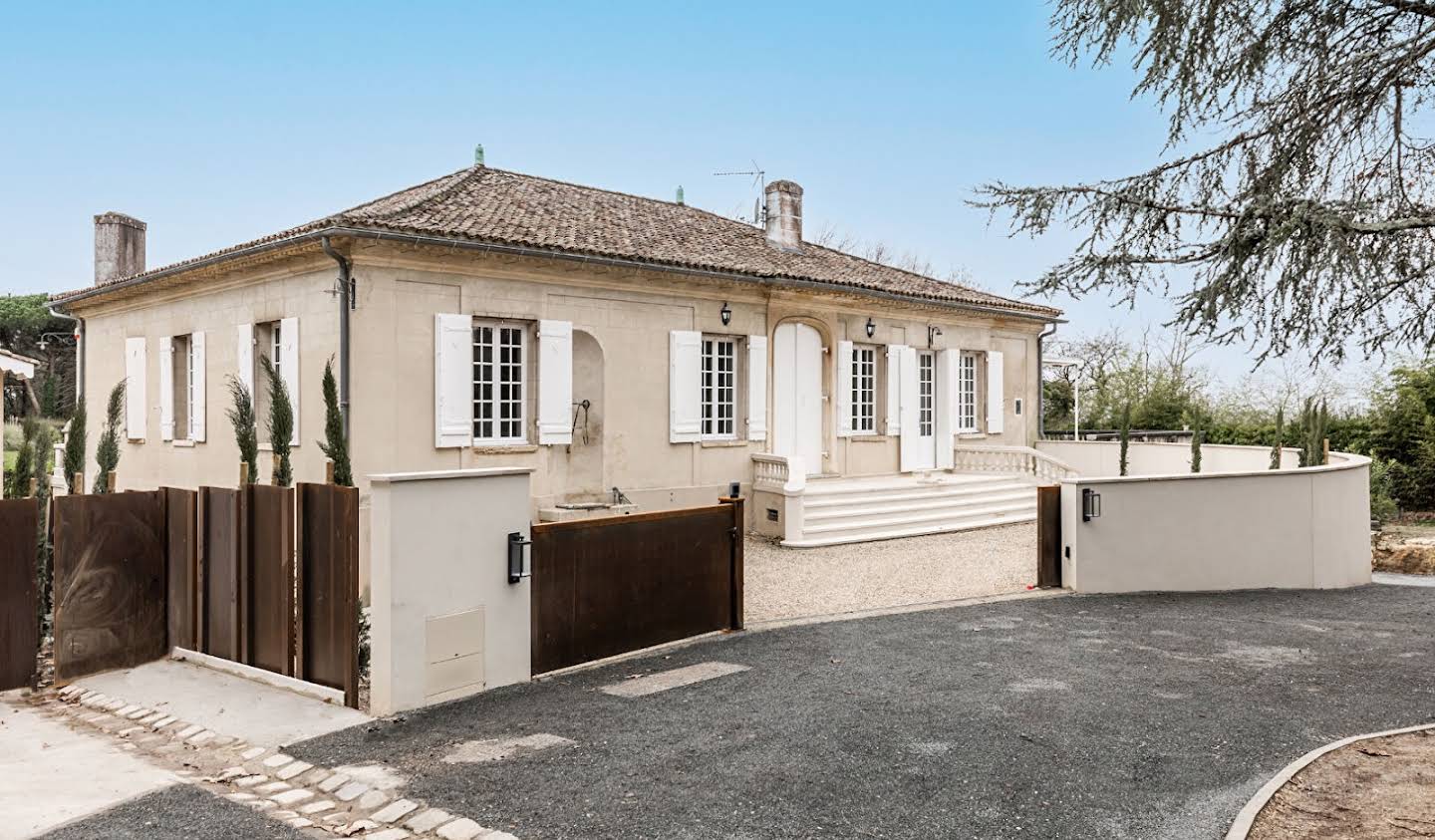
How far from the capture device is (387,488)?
595cm

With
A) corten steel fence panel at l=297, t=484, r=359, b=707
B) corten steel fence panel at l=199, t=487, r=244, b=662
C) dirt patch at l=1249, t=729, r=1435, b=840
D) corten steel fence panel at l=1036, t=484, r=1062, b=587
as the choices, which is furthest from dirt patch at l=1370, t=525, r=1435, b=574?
corten steel fence panel at l=199, t=487, r=244, b=662

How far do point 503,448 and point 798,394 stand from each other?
587 centimetres

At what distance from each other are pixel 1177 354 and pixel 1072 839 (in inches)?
1187

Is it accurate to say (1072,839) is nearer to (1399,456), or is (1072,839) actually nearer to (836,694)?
(836,694)

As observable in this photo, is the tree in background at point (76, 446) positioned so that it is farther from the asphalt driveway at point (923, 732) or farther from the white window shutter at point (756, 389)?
the white window shutter at point (756, 389)

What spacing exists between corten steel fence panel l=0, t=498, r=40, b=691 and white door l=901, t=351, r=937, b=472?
1425 cm

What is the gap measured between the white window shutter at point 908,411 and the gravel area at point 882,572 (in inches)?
136

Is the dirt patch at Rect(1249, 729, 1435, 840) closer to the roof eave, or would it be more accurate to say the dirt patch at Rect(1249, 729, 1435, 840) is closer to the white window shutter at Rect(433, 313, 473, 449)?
the white window shutter at Rect(433, 313, 473, 449)

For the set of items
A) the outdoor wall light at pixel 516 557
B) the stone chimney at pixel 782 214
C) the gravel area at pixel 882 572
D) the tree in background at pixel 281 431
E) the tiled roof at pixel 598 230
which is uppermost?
the stone chimney at pixel 782 214

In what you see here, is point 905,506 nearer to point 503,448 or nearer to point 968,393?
point 968,393

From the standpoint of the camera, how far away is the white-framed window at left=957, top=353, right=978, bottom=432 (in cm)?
2027

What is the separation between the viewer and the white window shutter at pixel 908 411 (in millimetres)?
18469

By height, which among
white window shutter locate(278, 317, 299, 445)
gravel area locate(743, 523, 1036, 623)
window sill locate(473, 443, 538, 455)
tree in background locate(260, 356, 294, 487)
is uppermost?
white window shutter locate(278, 317, 299, 445)

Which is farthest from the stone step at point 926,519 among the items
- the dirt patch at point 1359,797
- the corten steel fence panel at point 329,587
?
the dirt patch at point 1359,797
